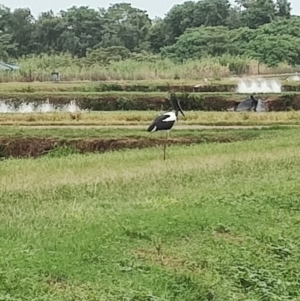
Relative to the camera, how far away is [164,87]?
32.6m

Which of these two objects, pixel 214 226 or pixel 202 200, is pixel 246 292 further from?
pixel 202 200

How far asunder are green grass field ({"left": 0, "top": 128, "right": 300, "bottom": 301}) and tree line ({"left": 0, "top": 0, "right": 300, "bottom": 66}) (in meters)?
37.3

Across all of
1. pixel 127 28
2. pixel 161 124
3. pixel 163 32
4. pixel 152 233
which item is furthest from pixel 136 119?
pixel 163 32

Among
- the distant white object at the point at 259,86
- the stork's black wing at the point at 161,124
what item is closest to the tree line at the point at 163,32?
the distant white object at the point at 259,86

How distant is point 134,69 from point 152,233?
113ft

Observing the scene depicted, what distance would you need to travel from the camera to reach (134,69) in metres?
40.9

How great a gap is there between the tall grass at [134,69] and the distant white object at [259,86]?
212 inches

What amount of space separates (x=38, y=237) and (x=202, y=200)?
8.16 feet

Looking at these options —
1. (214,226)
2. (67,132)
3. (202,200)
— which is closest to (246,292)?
(214,226)

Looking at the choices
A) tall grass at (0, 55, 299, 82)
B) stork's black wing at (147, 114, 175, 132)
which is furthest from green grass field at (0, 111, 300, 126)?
tall grass at (0, 55, 299, 82)

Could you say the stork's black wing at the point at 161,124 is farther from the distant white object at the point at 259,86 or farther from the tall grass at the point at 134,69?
the tall grass at the point at 134,69

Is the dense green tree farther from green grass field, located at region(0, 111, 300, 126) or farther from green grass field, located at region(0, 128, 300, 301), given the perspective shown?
green grass field, located at region(0, 128, 300, 301)

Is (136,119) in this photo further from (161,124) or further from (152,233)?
(152,233)

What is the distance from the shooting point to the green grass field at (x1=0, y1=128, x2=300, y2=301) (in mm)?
5352
